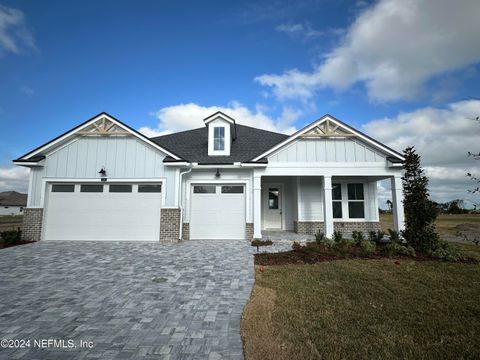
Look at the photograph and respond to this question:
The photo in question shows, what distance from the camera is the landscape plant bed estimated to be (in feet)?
23.7

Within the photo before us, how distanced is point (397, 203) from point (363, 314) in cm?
859

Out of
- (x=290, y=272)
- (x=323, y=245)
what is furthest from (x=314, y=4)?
(x=290, y=272)

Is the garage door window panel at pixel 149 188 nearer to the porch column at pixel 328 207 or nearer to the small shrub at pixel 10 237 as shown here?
the small shrub at pixel 10 237

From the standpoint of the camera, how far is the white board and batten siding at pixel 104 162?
1077 cm

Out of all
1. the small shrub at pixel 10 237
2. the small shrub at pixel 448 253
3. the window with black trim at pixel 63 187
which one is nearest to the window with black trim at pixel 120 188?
the window with black trim at pixel 63 187

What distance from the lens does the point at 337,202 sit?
12680 millimetres

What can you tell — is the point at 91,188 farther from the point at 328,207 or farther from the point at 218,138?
the point at 328,207

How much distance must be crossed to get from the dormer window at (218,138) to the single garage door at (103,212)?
11.9 ft

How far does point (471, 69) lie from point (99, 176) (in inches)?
525

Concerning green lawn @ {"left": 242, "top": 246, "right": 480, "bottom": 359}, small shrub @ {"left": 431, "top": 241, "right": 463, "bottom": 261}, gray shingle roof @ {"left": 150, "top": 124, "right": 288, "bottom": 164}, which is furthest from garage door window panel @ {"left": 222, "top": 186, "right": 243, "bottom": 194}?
small shrub @ {"left": 431, "top": 241, "right": 463, "bottom": 261}

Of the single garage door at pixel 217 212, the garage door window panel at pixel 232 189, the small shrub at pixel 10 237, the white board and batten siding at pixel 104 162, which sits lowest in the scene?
the small shrub at pixel 10 237

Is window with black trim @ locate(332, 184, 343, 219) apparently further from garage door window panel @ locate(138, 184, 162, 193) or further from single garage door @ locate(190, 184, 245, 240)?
garage door window panel @ locate(138, 184, 162, 193)

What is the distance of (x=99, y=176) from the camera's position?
424 inches

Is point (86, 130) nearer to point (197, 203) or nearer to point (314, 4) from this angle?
point (197, 203)
